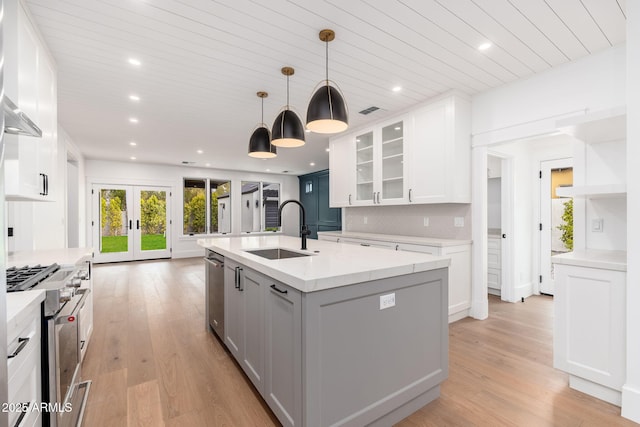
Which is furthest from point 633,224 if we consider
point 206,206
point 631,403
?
point 206,206

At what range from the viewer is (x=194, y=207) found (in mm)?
8492

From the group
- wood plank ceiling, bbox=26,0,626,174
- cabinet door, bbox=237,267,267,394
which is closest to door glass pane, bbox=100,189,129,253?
wood plank ceiling, bbox=26,0,626,174

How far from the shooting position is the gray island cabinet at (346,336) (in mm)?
1395

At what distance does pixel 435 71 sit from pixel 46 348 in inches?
135

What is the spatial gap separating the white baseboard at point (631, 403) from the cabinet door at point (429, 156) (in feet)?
6.86

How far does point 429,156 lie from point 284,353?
292cm

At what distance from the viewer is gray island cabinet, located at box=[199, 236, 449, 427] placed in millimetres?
1395

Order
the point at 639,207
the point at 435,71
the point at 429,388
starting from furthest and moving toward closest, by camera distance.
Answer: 1. the point at 435,71
2. the point at 429,388
3. the point at 639,207

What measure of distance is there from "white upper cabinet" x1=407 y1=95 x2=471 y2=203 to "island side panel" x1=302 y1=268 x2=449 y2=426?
5.85 feet

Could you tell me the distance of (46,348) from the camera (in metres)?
1.25

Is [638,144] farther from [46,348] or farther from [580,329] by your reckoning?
[46,348]

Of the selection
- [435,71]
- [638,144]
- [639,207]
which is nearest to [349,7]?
[435,71]

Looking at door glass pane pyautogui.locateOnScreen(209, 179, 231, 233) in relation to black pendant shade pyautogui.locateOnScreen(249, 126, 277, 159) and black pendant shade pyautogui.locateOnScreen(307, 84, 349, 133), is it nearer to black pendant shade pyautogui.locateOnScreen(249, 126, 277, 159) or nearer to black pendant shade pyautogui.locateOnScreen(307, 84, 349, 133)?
black pendant shade pyautogui.locateOnScreen(249, 126, 277, 159)

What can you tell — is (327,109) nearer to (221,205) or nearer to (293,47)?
(293,47)
